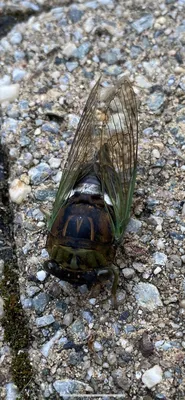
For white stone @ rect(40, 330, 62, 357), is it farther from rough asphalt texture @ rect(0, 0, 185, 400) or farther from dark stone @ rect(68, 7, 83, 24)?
dark stone @ rect(68, 7, 83, 24)

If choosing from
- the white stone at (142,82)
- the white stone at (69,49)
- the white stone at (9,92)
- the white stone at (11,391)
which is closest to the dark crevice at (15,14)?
the white stone at (69,49)

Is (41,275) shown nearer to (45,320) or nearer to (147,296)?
(45,320)

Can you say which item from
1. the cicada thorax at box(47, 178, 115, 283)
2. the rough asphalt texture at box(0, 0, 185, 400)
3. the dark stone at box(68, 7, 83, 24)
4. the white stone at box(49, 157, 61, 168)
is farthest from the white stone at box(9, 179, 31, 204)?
the dark stone at box(68, 7, 83, 24)

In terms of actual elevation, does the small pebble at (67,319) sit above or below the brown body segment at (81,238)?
below

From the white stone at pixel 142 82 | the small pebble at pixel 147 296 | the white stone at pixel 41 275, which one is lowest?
the small pebble at pixel 147 296

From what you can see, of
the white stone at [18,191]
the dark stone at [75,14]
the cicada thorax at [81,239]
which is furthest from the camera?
the dark stone at [75,14]

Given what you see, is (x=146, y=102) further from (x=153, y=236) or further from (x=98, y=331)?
(x=98, y=331)

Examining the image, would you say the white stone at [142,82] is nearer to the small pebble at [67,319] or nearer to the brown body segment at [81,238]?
the brown body segment at [81,238]
